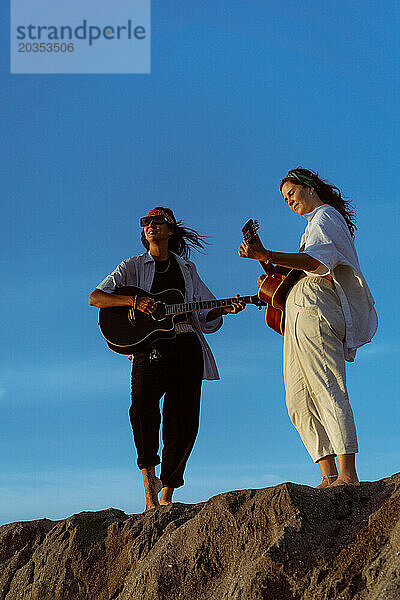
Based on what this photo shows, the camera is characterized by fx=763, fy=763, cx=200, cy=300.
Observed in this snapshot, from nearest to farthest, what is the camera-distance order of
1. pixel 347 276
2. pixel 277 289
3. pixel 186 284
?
pixel 347 276
pixel 277 289
pixel 186 284

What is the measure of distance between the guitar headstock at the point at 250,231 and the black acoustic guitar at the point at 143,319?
991mm

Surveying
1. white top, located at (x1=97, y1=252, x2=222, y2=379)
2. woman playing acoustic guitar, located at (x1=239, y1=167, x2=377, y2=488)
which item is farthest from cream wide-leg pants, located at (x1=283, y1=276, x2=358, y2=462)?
white top, located at (x1=97, y1=252, x2=222, y2=379)

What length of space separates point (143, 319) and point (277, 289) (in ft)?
4.19

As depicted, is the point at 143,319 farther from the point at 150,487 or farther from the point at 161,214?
the point at 150,487

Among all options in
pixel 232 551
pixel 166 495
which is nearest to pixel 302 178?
pixel 166 495

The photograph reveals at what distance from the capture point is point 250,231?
188 inches

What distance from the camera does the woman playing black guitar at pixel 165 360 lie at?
562cm

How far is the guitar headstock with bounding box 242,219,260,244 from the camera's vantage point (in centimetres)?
474

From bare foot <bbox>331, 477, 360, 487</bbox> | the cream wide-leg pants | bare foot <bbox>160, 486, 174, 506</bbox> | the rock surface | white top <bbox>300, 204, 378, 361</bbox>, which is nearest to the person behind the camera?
the rock surface

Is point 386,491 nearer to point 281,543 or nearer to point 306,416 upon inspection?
point 281,543

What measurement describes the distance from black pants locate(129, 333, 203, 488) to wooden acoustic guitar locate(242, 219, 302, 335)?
0.90m

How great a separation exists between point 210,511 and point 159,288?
2.28 metres

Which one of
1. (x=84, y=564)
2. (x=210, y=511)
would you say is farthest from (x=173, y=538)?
(x=84, y=564)

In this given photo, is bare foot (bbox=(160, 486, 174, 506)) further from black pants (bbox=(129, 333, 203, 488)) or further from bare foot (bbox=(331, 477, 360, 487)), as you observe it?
bare foot (bbox=(331, 477, 360, 487))
